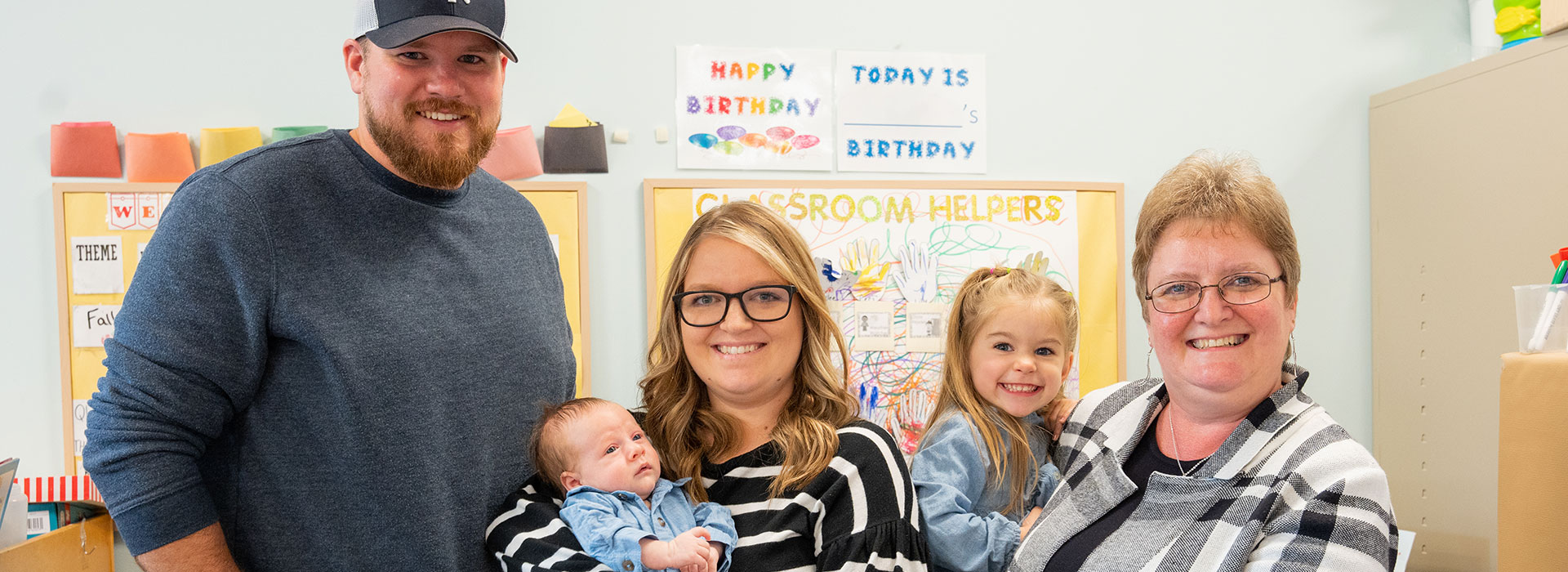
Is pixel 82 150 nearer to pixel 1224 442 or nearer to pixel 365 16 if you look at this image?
pixel 365 16

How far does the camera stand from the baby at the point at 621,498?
4.21 ft

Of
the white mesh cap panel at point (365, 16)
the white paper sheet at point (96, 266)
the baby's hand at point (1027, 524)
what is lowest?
the baby's hand at point (1027, 524)

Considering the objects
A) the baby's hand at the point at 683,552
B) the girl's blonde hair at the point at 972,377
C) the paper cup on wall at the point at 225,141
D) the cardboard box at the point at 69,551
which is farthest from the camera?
the paper cup on wall at the point at 225,141

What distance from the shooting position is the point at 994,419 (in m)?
1.71

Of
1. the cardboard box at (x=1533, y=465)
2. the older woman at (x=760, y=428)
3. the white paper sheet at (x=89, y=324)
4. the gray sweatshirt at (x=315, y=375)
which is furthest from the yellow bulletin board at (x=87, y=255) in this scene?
the cardboard box at (x=1533, y=465)

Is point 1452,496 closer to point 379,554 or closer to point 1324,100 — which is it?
point 1324,100

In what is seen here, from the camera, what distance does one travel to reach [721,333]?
4.58 ft

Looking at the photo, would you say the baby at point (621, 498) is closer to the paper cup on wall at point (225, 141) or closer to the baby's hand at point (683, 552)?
the baby's hand at point (683, 552)

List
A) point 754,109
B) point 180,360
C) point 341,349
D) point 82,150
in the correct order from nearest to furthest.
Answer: point 180,360
point 341,349
point 82,150
point 754,109

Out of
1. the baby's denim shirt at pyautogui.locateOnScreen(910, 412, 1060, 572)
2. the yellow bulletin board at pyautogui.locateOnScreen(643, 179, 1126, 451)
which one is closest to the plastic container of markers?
the baby's denim shirt at pyautogui.locateOnScreen(910, 412, 1060, 572)

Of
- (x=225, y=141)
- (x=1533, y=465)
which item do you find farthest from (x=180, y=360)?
(x=1533, y=465)

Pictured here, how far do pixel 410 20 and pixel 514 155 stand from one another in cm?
115

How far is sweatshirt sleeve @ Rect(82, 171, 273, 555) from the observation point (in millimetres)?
1170

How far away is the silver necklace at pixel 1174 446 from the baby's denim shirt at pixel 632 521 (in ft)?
2.32
